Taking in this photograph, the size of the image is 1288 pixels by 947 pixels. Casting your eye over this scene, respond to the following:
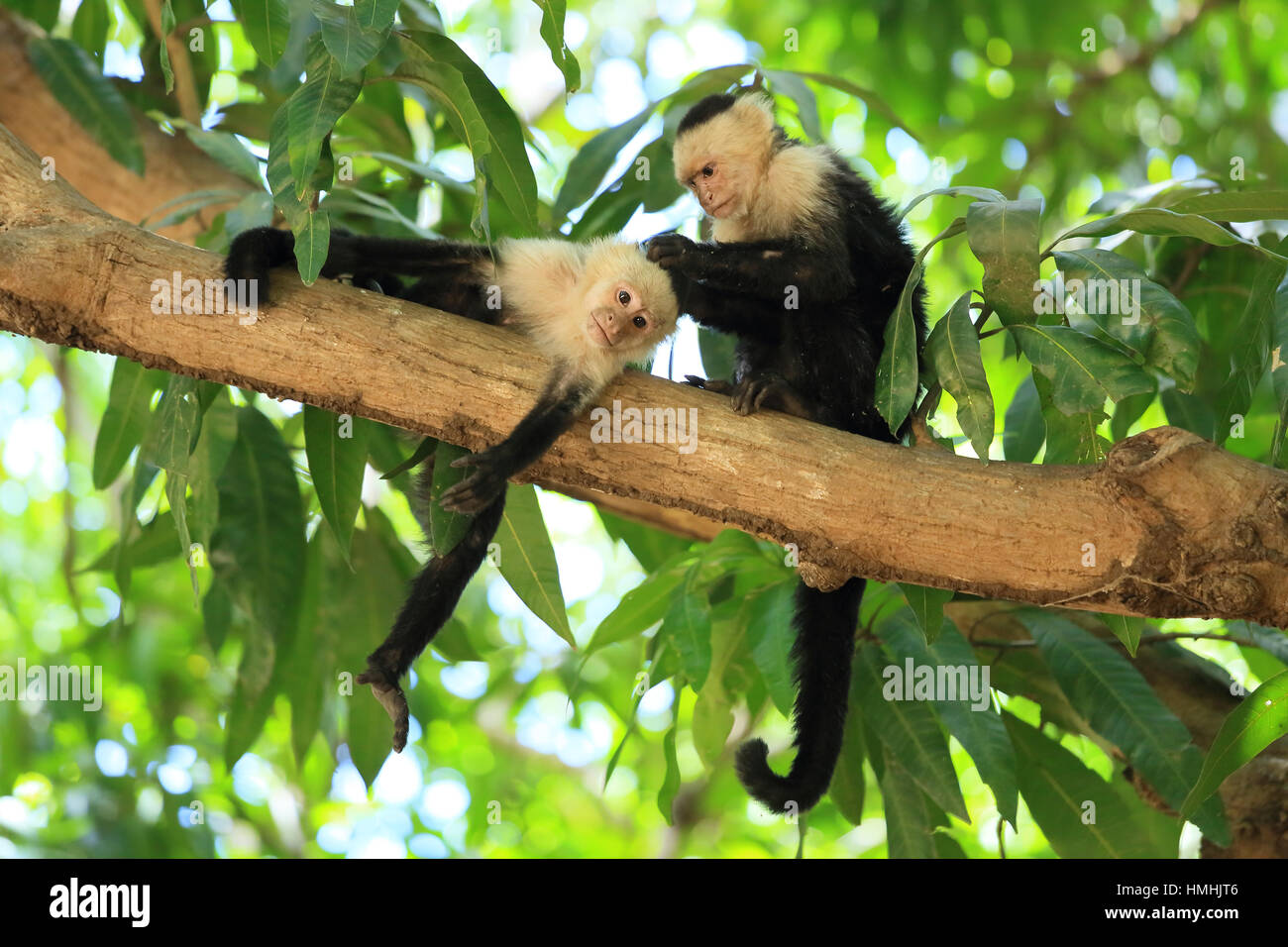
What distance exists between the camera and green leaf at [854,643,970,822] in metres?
3.00

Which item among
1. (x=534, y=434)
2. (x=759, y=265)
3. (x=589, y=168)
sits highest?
(x=589, y=168)

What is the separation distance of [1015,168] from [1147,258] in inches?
109

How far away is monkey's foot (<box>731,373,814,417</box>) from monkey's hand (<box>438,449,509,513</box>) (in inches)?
22.7

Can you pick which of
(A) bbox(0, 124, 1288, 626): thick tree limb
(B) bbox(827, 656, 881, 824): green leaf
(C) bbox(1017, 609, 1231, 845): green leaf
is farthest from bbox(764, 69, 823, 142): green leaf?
(B) bbox(827, 656, 881, 824): green leaf

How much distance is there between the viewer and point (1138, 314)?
2.45 m

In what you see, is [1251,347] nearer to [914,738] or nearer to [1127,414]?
[1127,414]

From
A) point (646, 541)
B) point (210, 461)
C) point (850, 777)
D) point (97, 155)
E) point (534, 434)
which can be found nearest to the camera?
point (534, 434)

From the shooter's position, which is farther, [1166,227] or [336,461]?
[336,461]

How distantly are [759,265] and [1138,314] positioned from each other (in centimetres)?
99

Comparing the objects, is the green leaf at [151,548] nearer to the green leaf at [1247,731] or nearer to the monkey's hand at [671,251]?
the monkey's hand at [671,251]

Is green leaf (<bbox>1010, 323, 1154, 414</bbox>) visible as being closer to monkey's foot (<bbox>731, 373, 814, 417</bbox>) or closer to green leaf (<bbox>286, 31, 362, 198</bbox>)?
monkey's foot (<bbox>731, 373, 814, 417</bbox>)

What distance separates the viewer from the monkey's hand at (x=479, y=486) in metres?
2.61

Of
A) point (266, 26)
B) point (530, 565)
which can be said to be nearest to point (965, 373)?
point (530, 565)

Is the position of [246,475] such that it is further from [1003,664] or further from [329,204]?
Result: [1003,664]
